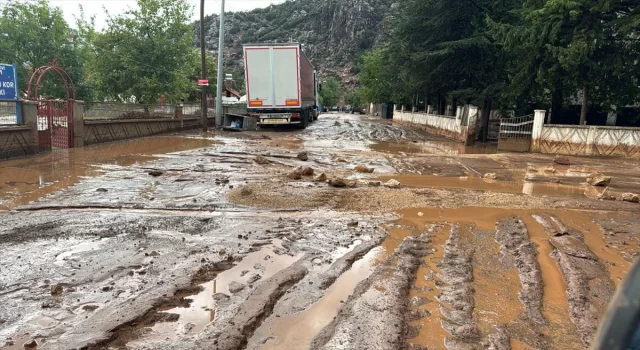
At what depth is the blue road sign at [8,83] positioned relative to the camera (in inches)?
460

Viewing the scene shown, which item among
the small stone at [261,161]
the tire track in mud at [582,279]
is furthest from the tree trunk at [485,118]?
the tire track in mud at [582,279]

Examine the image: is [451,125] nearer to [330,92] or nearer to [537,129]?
[537,129]

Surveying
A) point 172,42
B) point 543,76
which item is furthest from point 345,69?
point 543,76

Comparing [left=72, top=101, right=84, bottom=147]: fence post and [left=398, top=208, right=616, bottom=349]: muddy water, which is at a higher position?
[left=72, top=101, right=84, bottom=147]: fence post

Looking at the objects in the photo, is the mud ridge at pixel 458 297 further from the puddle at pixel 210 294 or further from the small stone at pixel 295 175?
the small stone at pixel 295 175

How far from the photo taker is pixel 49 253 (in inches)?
179

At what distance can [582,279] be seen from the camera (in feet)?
13.7

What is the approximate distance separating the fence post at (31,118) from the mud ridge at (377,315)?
1202 centimetres

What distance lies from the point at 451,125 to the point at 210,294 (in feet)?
74.6

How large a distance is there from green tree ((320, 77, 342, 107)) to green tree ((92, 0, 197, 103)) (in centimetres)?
7170

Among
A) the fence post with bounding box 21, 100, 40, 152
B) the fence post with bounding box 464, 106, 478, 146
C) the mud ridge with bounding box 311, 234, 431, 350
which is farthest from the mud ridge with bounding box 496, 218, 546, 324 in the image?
the fence post with bounding box 464, 106, 478, 146

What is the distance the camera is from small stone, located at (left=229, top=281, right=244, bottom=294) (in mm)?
3727

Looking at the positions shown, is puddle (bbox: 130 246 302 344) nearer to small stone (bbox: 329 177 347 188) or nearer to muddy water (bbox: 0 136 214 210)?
small stone (bbox: 329 177 347 188)

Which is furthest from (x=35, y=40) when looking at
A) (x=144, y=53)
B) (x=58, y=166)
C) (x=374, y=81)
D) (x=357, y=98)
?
(x=357, y=98)
